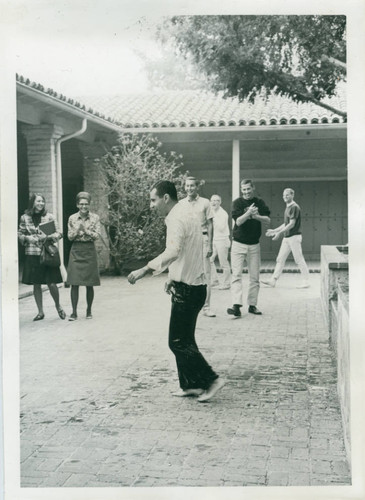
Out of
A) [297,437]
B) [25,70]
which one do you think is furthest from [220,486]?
[25,70]

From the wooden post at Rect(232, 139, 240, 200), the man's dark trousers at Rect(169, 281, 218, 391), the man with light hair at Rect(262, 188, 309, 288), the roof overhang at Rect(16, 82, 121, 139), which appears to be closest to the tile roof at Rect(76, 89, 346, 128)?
the roof overhang at Rect(16, 82, 121, 139)

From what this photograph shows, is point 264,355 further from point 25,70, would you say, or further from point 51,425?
point 25,70

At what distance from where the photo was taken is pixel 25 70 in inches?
145

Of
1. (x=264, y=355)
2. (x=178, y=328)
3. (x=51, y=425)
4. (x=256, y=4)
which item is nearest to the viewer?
(x=256, y=4)

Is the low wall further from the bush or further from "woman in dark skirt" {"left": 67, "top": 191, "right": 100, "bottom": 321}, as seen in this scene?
"woman in dark skirt" {"left": 67, "top": 191, "right": 100, "bottom": 321}

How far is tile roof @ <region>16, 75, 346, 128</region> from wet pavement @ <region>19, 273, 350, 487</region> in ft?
3.98

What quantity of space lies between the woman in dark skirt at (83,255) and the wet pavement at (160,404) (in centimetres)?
12

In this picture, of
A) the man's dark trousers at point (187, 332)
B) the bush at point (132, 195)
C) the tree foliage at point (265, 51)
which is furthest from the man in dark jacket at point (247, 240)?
the man's dark trousers at point (187, 332)

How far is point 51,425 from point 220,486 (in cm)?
111

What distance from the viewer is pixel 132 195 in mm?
5238

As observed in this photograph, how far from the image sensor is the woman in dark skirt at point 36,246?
411 cm

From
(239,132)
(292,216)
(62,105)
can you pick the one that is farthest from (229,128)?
(62,105)

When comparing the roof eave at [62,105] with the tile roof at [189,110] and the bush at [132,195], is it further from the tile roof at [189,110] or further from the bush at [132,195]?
the bush at [132,195]

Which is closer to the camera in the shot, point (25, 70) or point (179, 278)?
point (25, 70)
